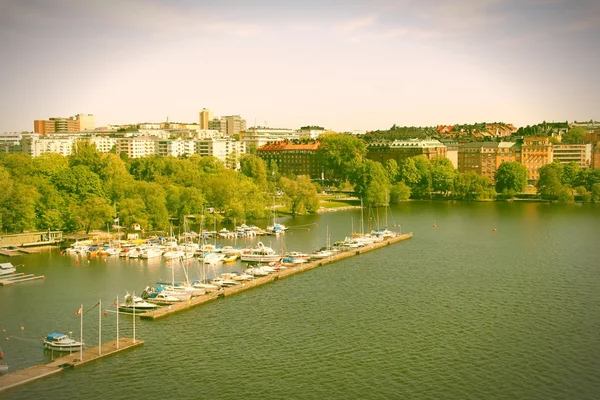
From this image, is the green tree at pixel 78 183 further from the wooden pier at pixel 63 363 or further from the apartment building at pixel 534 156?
the apartment building at pixel 534 156

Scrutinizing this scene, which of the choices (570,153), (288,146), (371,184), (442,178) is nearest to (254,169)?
(371,184)

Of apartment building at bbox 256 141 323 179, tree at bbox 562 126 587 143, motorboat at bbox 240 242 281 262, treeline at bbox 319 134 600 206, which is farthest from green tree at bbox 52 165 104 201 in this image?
tree at bbox 562 126 587 143

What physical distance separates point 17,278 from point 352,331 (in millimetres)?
14475

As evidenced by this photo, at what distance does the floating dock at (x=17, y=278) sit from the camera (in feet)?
86.7

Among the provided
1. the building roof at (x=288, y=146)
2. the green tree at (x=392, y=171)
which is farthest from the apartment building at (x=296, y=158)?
the green tree at (x=392, y=171)

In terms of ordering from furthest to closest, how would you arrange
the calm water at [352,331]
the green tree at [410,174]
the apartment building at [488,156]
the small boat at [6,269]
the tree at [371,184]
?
the apartment building at [488,156] < the green tree at [410,174] < the tree at [371,184] < the small boat at [6,269] < the calm water at [352,331]

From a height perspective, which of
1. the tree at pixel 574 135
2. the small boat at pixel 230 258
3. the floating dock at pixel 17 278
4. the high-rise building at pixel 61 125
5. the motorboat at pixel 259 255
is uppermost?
the high-rise building at pixel 61 125

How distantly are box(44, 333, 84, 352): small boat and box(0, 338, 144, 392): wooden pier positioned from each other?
0.21 metres

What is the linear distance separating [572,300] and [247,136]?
7771 centimetres

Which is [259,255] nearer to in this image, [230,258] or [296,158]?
[230,258]

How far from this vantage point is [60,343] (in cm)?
1845

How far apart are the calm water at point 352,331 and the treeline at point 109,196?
4.52 metres

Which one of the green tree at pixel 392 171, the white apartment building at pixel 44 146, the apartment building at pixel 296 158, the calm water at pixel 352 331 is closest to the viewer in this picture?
the calm water at pixel 352 331

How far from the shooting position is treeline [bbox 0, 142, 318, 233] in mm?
36531
